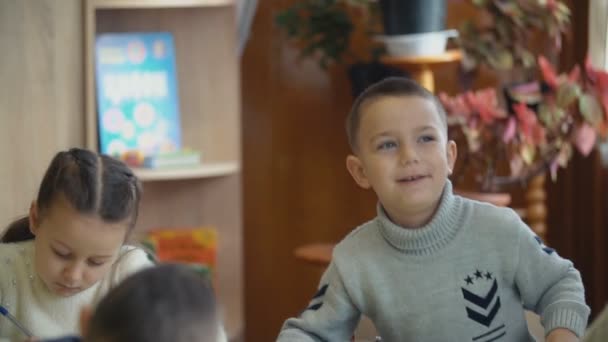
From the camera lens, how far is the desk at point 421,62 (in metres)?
2.78

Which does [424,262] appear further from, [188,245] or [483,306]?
[188,245]

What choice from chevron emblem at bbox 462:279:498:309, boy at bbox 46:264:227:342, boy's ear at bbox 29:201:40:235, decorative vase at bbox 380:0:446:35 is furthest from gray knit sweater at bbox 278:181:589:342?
decorative vase at bbox 380:0:446:35

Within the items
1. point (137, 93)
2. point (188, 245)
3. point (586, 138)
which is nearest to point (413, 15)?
point (586, 138)

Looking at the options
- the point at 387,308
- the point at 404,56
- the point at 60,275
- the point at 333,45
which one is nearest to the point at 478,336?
the point at 387,308

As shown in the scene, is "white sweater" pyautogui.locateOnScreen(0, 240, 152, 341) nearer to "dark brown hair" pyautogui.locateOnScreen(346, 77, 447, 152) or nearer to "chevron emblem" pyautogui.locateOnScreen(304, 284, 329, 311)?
"chevron emblem" pyautogui.locateOnScreen(304, 284, 329, 311)

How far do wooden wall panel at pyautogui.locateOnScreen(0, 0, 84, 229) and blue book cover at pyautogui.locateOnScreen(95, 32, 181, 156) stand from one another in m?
0.15

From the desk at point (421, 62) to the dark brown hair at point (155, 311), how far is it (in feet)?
6.19

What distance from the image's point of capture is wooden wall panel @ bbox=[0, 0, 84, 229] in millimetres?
2596

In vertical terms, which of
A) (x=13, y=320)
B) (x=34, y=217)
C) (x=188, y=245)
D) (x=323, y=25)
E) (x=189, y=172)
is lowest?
(x=188, y=245)

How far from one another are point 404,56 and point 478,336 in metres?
1.37

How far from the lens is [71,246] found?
4.78 ft

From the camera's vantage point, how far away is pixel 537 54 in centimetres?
307

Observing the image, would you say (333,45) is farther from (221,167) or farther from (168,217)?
(168,217)

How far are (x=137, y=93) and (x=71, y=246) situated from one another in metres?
1.51
